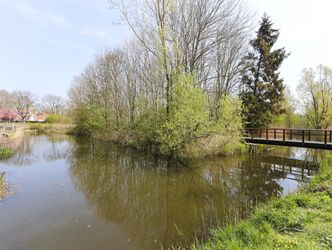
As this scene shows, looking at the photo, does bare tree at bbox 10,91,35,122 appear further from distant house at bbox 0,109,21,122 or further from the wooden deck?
the wooden deck

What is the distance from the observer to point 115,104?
2781cm

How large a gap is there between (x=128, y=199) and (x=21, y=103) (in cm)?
7107

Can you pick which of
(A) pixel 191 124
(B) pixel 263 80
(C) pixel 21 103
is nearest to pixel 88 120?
(A) pixel 191 124

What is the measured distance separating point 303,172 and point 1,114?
8032 cm

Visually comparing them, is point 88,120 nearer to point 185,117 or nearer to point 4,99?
point 185,117

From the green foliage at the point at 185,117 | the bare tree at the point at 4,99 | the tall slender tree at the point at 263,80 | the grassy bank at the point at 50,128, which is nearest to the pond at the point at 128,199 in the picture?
the green foliage at the point at 185,117

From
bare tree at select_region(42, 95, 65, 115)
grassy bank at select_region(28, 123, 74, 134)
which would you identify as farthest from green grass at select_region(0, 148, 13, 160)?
bare tree at select_region(42, 95, 65, 115)

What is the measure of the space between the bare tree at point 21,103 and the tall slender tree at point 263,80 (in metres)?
64.8

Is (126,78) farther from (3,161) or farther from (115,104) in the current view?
(3,161)

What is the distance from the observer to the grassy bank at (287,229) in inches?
155

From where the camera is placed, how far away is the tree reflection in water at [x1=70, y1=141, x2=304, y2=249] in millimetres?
6508

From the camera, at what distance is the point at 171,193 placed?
31.0 ft

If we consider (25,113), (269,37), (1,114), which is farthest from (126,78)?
(1,114)

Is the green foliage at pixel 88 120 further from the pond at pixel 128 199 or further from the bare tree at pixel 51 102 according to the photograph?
the bare tree at pixel 51 102
